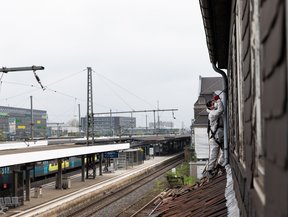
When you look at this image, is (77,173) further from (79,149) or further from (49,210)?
(49,210)

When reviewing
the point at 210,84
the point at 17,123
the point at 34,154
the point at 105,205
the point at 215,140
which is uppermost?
the point at 210,84

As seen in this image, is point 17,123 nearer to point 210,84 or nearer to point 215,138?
point 210,84

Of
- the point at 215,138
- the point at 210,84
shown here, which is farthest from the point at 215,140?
the point at 210,84

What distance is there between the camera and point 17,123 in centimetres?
7306

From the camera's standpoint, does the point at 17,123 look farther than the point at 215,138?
Yes

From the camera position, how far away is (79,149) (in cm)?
2781

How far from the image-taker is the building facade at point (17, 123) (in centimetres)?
7869

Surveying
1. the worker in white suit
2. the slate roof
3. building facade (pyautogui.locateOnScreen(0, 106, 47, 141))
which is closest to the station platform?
the worker in white suit

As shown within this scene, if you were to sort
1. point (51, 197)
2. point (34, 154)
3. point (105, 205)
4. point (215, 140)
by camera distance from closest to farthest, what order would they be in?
point (215, 140) → point (34, 154) → point (105, 205) → point (51, 197)

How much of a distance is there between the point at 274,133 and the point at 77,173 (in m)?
39.6

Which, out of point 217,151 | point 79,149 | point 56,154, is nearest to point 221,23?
point 217,151

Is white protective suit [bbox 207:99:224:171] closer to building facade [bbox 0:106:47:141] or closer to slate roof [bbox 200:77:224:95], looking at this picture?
slate roof [bbox 200:77:224:95]

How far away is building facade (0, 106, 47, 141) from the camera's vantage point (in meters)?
78.7

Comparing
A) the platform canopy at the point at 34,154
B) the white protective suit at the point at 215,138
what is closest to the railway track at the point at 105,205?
the platform canopy at the point at 34,154
